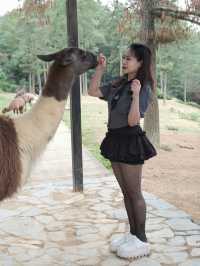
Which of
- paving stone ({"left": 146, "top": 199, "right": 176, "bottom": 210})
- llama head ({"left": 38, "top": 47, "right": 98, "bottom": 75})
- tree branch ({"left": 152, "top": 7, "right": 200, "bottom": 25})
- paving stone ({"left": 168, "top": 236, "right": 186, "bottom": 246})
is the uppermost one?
tree branch ({"left": 152, "top": 7, "right": 200, "bottom": 25})

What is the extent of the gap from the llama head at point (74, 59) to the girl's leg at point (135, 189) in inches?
32.1

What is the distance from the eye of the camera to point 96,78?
3.54 metres

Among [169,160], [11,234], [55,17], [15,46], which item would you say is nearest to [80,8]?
[55,17]

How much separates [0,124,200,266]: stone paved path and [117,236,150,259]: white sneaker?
46 millimetres

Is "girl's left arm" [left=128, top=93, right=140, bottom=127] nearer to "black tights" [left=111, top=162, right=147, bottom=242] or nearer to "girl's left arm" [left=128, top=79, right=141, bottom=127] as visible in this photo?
"girl's left arm" [left=128, top=79, right=141, bottom=127]

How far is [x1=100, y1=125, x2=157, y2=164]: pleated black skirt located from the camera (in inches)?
130

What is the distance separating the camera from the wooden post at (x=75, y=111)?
520 cm

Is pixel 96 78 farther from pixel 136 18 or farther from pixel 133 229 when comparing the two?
pixel 136 18

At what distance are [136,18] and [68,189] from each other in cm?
385

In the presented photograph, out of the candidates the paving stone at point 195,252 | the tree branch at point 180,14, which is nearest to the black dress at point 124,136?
the paving stone at point 195,252

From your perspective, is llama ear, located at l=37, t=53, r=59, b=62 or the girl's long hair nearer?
the girl's long hair

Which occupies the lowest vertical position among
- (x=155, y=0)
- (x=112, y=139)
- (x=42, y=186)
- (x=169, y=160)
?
(x=169, y=160)

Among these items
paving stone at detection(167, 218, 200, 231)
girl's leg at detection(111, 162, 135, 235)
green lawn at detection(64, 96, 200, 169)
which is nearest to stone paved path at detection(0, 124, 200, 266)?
paving stone at detection(167, 218, 200, 231)

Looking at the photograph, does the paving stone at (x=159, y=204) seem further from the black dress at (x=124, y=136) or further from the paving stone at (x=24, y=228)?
the black dress at (x=124, y=136)
